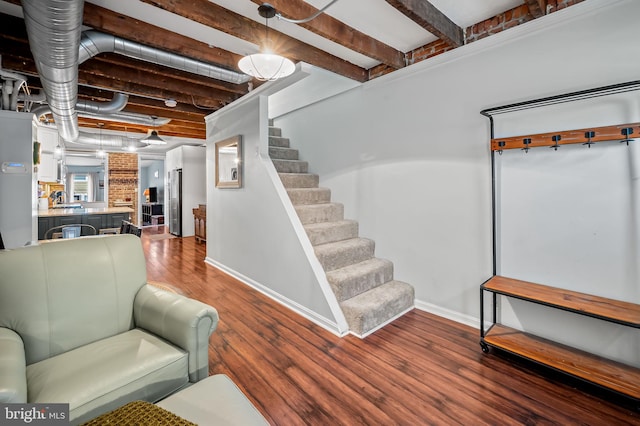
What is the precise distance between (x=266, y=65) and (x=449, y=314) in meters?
2.79

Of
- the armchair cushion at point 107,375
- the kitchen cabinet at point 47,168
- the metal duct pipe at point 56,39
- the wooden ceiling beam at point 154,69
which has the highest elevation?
the wooden ceiling beam at point 154,69

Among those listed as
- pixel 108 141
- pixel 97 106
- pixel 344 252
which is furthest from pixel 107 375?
pixel 108 141

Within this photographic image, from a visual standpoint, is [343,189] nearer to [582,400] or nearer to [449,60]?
[449,60]

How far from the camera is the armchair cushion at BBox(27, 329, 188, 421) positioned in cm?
117

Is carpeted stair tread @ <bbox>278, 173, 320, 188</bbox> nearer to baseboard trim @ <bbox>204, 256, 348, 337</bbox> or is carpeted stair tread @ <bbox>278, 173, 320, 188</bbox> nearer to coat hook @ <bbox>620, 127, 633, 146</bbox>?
baseboard trim @ <bbox>204, 256, 348, 337</bbox>

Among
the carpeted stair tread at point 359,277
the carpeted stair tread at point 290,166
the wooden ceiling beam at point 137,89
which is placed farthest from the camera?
the carpeted stair tread at point 290,166

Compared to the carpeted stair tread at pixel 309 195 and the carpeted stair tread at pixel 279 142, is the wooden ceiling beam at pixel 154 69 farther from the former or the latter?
the carpeted stair tread at pixel 309 195

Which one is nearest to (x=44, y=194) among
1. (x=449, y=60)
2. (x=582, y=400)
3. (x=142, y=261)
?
(x=142, y=261)

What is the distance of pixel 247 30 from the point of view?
2.41 metres

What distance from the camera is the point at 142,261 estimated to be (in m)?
1.95

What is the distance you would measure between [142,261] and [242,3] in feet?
6.73

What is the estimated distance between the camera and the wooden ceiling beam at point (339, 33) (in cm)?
212

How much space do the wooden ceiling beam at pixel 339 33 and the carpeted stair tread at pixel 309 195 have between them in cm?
170

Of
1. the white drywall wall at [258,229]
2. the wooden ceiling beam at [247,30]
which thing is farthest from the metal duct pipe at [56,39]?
the white drywall wall at [258,229]
